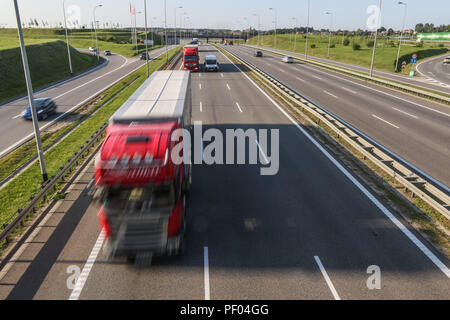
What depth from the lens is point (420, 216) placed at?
36.0 ft

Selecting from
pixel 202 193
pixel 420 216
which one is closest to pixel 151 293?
pixel 202 193

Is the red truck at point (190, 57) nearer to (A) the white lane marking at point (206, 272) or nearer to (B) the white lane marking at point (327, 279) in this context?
(A) the white lane marking at point (206, 272)

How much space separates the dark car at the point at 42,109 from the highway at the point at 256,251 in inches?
548

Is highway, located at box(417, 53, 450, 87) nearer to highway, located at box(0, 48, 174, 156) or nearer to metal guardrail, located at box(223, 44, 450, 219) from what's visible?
metal guardrail, located at box(223, 44, 450, 219)

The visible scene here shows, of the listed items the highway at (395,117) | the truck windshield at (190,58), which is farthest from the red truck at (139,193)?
the truck windshield at (190,58)

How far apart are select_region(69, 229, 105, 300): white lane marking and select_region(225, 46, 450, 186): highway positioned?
13.7 metres

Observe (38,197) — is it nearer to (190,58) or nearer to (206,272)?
(206,272)

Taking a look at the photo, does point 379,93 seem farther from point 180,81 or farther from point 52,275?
point 52,275

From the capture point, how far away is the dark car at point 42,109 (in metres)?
24.5

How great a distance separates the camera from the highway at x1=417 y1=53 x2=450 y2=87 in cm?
4698

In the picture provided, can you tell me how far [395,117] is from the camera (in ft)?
78.0

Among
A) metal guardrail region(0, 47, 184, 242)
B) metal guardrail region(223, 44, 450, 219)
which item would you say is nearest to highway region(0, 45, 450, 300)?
metal guardrail region(0, 47, 184, 242)

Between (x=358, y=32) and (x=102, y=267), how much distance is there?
219202 mm

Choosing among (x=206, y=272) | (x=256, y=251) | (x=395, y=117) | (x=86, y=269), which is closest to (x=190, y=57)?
(x=395, y=117)
